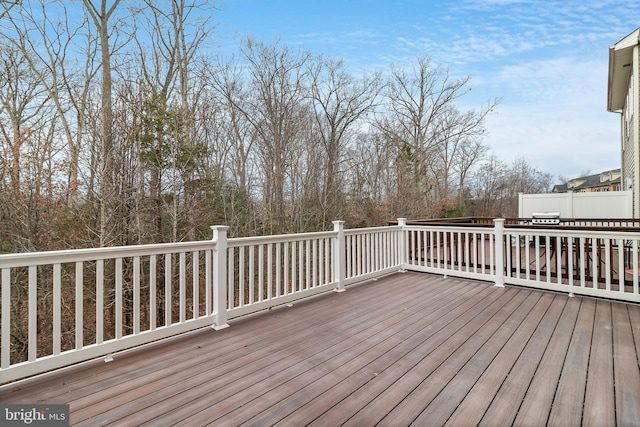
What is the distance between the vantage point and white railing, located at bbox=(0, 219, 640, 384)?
7.14ft

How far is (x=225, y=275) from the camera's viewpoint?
3.09 metres

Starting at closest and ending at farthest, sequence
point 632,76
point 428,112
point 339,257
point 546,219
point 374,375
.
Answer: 1. point 374,375
2. point 339,257
3. point 632,76
4. point 546,219
5. point 428,112

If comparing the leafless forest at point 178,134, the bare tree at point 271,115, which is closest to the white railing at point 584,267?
the leafless forest at point 178,134

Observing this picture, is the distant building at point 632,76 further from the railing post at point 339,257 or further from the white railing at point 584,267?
the railing post at point 339,257

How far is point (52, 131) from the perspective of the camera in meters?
6.23

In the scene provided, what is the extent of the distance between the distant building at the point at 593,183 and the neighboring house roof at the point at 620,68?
19.8 m

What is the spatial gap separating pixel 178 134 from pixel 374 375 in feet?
21.7

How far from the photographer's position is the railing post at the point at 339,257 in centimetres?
439

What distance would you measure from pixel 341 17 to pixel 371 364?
9.23 metres

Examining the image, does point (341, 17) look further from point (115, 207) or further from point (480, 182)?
point (480, 182)

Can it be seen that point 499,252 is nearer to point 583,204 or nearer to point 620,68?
point 583,204

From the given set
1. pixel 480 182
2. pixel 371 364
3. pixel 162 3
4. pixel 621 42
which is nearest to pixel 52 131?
pixel 162 3

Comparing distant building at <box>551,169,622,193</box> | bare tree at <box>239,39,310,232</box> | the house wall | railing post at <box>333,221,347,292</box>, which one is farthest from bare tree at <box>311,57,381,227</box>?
distant building at <box>551,169,622,193</box>

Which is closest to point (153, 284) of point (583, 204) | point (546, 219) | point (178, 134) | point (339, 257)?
point (339, 257)
